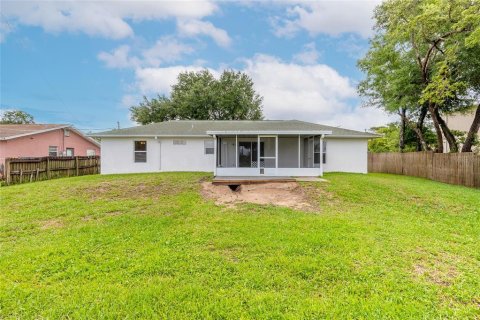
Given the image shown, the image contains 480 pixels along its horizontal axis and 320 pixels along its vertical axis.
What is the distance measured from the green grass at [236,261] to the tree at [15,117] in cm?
4325

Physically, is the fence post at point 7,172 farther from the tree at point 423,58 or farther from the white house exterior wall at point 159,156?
the tree at point 423,58

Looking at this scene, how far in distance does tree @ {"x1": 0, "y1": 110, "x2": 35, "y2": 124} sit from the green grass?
43.2 m

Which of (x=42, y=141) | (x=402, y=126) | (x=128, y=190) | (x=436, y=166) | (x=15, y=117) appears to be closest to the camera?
(x=128, y=190)

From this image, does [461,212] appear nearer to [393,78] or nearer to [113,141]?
[393,78]

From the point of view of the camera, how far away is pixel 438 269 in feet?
12.8

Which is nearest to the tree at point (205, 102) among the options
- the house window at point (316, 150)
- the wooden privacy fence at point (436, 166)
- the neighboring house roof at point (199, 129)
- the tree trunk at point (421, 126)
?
the neighboring house roof at point (199, 129)

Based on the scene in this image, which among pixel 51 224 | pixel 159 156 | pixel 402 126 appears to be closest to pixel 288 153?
pixel 159 156

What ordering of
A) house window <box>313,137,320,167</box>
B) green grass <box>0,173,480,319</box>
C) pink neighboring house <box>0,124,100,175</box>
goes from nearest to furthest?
green grass <box>0,173,480,319</box>
house window <box>313,137,320,167</box>
pink neighboring house <box>0,124,100,175</box>

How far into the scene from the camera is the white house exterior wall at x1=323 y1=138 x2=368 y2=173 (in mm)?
15719

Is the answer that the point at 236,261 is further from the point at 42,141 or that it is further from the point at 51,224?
the point at 42,141

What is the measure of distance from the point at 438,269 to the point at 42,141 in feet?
78.1

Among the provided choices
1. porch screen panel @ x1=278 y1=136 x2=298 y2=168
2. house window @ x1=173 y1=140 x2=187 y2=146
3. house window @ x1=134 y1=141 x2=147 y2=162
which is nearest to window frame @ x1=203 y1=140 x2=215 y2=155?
house window @ x1=173 y1=140 x2=187 y2=146

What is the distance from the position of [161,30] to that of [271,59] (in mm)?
9484

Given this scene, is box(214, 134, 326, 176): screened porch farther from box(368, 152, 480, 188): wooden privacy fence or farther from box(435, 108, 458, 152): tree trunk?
box(435, 108, 458, 152): tree trunk
